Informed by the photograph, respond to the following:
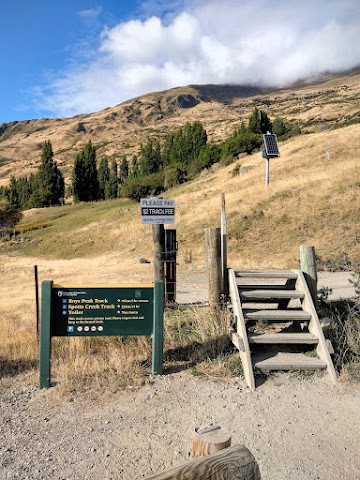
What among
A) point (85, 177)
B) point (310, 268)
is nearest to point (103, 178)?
point (85, 177)

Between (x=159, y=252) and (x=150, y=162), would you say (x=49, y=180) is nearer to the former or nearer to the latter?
(x=150, y=162)

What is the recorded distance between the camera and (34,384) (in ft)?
17.6

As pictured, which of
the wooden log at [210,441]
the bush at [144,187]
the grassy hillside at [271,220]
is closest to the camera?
the wooden log at [210,441]

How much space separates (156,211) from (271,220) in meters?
12.3

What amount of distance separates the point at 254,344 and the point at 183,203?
21002 millimetres

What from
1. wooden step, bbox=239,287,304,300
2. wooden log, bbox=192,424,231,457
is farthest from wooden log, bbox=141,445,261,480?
wooden step, bbox=239,287,304,300

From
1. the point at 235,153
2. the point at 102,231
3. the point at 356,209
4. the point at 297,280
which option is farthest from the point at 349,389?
the point at 235,153

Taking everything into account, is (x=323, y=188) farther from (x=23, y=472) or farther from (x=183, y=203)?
(x=23, y=472)

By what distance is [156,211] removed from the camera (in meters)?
7.95

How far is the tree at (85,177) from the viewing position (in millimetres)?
63438

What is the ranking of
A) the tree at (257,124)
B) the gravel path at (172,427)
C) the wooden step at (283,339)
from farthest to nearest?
the tree at (257,124) < the wooden step at (283,339) < the gravel path at (172,427)

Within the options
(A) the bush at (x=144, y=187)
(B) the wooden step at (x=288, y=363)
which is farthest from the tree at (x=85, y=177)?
(B) the wooden step at (x=288, y=363)

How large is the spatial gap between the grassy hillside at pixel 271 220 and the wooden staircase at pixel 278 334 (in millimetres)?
8202

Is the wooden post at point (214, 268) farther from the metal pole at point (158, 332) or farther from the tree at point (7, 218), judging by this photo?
the tree at point (7, 218)
